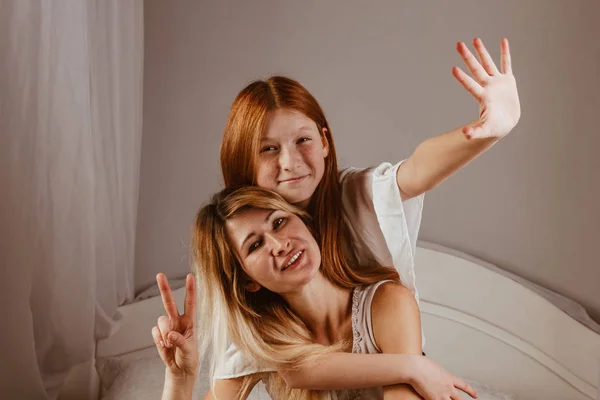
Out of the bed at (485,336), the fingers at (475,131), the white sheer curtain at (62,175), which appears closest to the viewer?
the fingers at (475,131)

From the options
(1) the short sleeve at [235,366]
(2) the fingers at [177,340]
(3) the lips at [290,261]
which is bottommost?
(1) the short sleeve at [235,366]

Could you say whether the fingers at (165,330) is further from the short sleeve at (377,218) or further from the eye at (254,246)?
the short sleeve at (377,218)

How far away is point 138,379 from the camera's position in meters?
1.45

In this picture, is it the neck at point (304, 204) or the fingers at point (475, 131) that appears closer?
the fingers at point (475, 131)

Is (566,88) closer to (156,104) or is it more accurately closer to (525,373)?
(525,373)

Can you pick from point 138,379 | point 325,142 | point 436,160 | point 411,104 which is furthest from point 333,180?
point 138,379

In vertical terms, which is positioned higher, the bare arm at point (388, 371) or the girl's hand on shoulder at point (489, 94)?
the girl's hand on shoulder at point (489, 94)

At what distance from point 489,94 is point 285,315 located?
396 millimetres

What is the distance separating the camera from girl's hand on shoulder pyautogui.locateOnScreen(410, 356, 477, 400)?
0.99m

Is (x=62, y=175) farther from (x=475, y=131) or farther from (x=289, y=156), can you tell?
(x=475, y=131)

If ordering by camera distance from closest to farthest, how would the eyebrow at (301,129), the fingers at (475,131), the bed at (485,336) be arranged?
the fingers at (475,131), the eyebrow at (301,129), the bed at (485,336)

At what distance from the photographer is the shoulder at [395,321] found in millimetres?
1021

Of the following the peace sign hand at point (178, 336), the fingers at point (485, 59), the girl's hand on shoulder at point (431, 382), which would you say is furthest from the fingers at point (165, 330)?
the fingers at point (485, 59)

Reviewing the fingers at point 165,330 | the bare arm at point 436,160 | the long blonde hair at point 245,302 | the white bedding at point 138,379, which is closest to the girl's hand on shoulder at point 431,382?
the long blonde hair at point 245,302
